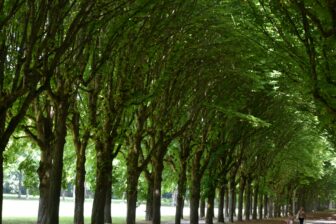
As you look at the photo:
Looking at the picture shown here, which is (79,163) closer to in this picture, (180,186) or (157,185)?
(157,185)

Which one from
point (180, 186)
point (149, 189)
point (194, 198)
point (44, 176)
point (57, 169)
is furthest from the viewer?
point (149, 189)

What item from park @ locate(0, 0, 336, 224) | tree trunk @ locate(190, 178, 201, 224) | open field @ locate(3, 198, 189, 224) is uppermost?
park @ locate(0, 0, 336, 224)

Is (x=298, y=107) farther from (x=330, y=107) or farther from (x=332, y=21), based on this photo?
(x=332, y=21)

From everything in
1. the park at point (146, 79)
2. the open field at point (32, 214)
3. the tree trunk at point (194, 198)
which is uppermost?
the park at point (146, 79)

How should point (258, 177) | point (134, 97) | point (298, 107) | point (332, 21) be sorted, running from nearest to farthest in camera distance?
point (332, 21) → point (134, 97) → point (298, 107) → point (258, 177)

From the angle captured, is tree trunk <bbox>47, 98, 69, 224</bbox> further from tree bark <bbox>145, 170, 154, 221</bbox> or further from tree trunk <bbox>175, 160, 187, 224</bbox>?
tree trunk <bbox>175, 160, 187, 224</bbox>

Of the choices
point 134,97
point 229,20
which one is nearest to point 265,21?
point 229,20

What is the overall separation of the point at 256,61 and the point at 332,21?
1261cm

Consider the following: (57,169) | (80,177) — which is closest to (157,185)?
(80,177)

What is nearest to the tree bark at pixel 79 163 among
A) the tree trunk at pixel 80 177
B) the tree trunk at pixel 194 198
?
the tree trunk at pixel 80 177

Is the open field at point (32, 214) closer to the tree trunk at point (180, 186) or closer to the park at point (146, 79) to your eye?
the park at point (146, 79)

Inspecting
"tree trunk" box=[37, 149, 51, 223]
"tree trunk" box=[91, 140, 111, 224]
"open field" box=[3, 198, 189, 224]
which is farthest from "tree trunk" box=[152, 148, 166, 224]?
"open field" box=[3, 198, 189, 224]

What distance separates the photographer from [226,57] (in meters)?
22.0

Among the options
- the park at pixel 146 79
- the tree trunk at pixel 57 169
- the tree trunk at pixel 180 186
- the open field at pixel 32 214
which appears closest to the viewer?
the park at pixel 146 79
